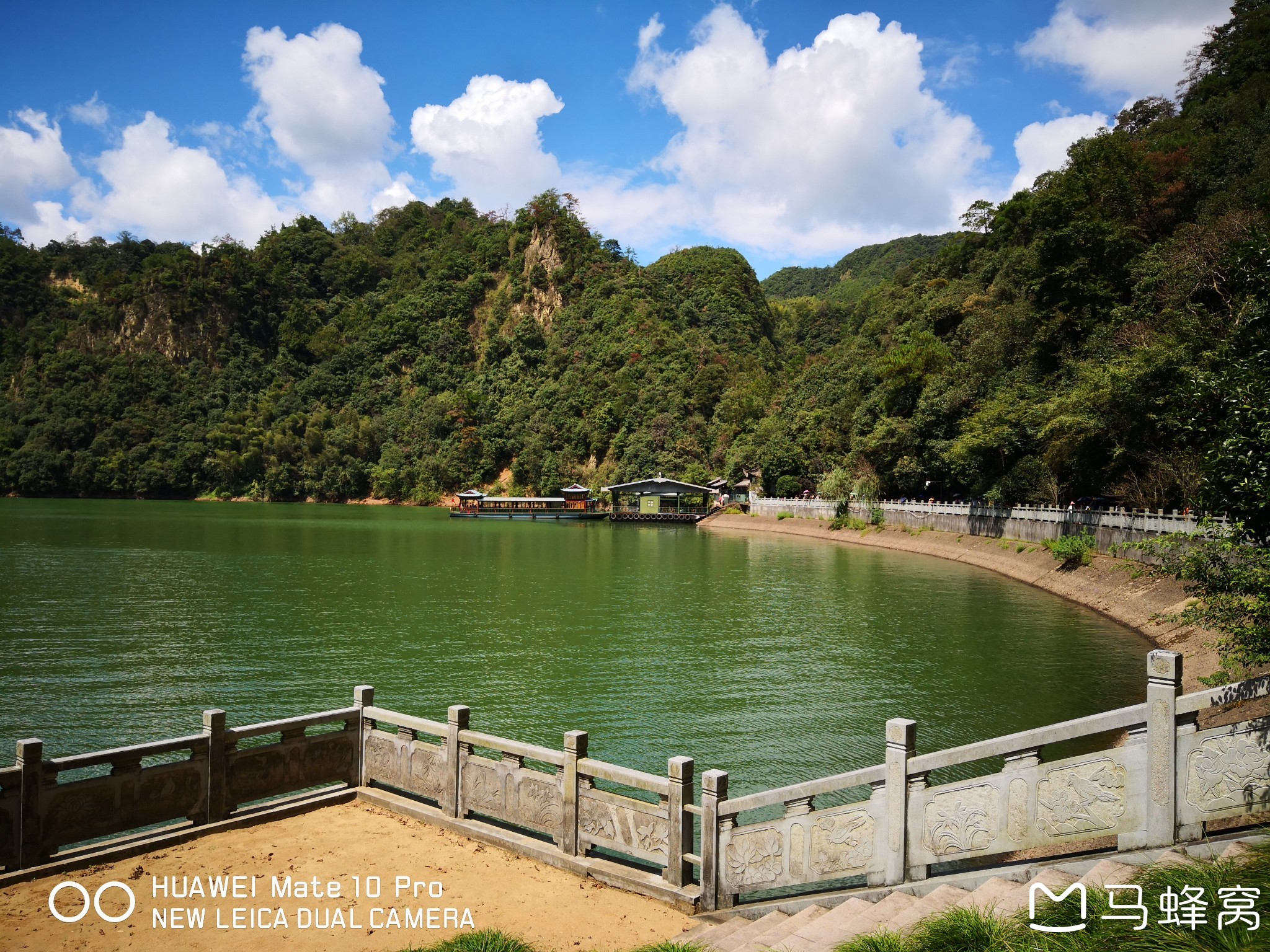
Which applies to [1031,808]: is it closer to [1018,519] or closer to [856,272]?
[1018,519]

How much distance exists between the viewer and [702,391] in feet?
294

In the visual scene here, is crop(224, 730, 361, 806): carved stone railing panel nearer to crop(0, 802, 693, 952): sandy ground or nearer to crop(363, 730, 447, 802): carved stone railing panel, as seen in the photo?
crop(363, 730, 447, 802): carved stone railing panel

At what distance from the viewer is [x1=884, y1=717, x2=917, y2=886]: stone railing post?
19.1ft

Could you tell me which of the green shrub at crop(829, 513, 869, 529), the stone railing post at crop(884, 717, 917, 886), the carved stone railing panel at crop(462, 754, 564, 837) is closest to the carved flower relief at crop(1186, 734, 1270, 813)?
the stone railing post at crop(884, 717, 917, 886)

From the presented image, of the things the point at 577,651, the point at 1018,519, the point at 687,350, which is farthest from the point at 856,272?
the point at 577,651

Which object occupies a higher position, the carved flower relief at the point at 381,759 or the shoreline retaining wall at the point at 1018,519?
the shoreline retaining wall at the point at 1018,519

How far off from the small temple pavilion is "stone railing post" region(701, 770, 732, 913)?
66.2 meters

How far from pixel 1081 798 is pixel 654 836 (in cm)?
317

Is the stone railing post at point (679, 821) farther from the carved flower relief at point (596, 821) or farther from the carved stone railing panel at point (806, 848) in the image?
the carved flower relief at point (596, 821)

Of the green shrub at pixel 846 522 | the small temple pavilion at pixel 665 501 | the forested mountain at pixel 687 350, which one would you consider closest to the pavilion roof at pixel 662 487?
the small temple pavilion at pixel 665 501

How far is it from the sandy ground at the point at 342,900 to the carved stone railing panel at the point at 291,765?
1.32 feet

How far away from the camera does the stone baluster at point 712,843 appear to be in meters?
6.34

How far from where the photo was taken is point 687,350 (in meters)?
95.9

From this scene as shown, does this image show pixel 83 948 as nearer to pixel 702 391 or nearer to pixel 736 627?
pixel 736 627
